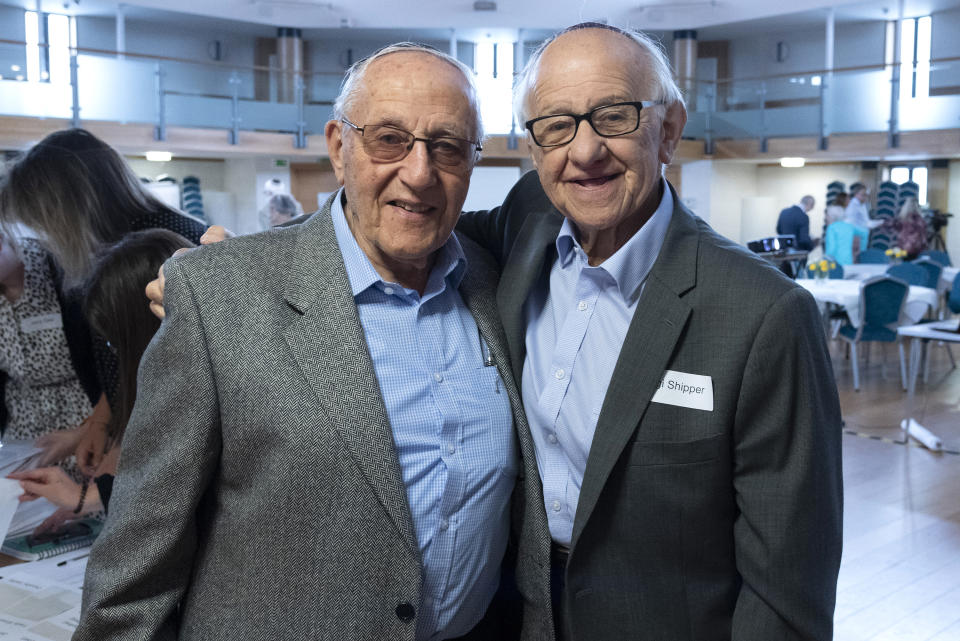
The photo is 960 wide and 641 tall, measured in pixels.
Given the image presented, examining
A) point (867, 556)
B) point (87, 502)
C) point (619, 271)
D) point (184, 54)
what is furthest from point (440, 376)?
point (184, 54)

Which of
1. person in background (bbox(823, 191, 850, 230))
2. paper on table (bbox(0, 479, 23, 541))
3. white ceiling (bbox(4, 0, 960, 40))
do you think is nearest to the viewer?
paper on table (bbox(0, 479, 23, 541))

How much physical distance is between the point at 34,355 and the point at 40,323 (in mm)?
107

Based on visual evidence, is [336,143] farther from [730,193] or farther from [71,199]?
[730,193]

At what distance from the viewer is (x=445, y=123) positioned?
4.92 ft

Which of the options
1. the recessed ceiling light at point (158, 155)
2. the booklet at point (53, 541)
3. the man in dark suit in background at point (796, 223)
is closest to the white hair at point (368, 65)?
the booklet at point (53, 541)

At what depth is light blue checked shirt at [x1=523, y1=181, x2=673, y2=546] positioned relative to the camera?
5.10 ft

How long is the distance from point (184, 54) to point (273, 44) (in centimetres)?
212

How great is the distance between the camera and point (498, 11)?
55.3ft

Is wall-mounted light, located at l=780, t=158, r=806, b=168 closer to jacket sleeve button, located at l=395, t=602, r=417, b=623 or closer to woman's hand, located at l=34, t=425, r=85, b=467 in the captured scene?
woman's hand, located at l=34, t=425, r=85, b=467

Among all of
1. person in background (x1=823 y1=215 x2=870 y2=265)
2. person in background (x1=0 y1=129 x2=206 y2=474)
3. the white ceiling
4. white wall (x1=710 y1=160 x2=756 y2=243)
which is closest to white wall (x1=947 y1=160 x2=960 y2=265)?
the white ceiling

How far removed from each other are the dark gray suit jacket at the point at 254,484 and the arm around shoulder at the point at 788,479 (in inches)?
21.9

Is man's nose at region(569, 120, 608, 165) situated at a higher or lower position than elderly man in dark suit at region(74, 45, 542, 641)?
higher

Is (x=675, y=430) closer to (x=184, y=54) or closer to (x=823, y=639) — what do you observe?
(x=823, y=639)

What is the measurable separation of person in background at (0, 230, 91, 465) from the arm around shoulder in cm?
204
